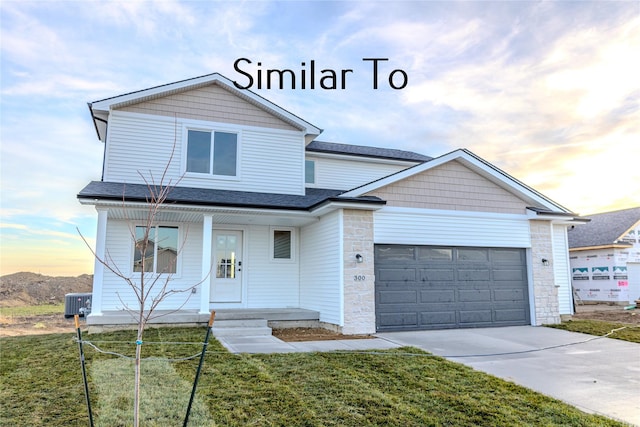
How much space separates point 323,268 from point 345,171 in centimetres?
499

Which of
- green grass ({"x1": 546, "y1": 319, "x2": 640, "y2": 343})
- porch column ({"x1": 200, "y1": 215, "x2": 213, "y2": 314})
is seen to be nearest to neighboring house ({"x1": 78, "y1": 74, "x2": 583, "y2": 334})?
porch column ({"x1": 200, "y1": 215, "x2": 213, "y2": 314})

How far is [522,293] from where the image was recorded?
1159 centimetres

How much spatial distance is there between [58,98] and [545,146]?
1571 centimetres

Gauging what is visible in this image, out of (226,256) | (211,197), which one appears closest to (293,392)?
(211,197)

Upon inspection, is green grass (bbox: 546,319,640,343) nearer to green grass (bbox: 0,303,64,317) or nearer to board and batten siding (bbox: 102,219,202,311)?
board and batten siding (bbox: 102,219,202,311)

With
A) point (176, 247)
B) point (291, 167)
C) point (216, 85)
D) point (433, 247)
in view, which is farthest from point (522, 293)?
point (216, 85)

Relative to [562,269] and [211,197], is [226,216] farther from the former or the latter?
[562,269]

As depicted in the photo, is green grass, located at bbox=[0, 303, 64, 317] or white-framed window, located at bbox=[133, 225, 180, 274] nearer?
white-framed window, located at bbox=[133, 225, 180, 274]

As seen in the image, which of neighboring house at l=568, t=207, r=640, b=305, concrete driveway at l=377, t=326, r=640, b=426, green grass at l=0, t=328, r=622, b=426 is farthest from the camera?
neighboring house at l=568, t=207, r=640, b=305

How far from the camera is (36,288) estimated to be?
80.9ft

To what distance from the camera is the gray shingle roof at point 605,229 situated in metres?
21.3

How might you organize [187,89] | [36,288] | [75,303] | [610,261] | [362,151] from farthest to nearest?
[36,288] → [610,261] → [362,151] → [75,303] → [187,89]

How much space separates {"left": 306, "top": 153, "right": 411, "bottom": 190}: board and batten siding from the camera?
14.3 m

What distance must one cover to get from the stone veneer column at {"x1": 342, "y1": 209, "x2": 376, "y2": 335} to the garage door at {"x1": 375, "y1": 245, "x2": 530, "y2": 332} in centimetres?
33
